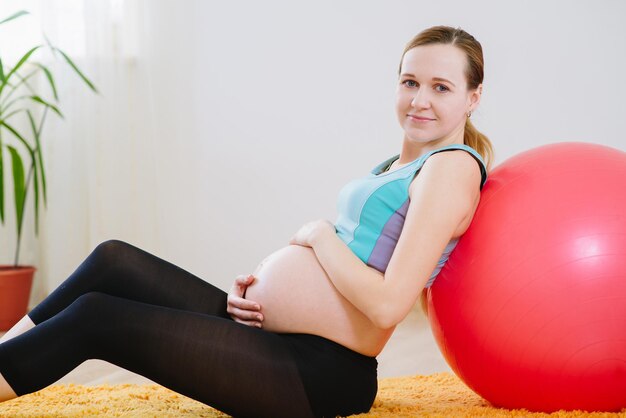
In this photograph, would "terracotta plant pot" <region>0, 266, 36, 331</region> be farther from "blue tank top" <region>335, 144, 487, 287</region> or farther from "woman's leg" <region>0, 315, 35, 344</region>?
"blue tank top" <region>335, 144, 487, 287</region>

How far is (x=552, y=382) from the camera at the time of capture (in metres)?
1.32

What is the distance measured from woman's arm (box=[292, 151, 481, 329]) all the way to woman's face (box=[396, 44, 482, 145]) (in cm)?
13

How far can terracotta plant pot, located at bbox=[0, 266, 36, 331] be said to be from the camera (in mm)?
2910

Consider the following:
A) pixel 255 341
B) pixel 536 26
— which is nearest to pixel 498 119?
pixel 536 26

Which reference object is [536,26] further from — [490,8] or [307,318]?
[307,318]

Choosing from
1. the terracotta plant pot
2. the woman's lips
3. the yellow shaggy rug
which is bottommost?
the terracotta plant pot

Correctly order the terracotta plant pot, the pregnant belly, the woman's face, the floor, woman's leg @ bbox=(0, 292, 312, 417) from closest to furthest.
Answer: woman's leg @ bbox=(0, 292, 312, 417), the pregnant belly, the woman's face, the floor, the terracotta plant pot

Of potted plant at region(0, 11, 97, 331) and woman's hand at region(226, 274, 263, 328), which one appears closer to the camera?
woman's hand at region(226, 274, 263, 328)

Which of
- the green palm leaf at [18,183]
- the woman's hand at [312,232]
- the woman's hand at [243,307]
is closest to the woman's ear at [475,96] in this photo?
the woman's hand at [312,232]

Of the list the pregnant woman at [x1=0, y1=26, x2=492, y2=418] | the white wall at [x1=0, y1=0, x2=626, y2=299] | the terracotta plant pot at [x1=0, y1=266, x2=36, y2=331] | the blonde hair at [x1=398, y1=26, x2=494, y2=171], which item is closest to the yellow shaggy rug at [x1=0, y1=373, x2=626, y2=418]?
the pregnant woman at [x1=0, y1=26, x2=492, y2=418]

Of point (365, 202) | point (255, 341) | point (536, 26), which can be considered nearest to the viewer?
point (255, 341)

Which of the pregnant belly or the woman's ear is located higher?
the woman's ear

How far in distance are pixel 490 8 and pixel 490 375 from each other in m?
2.19

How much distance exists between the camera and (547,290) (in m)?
1.29
